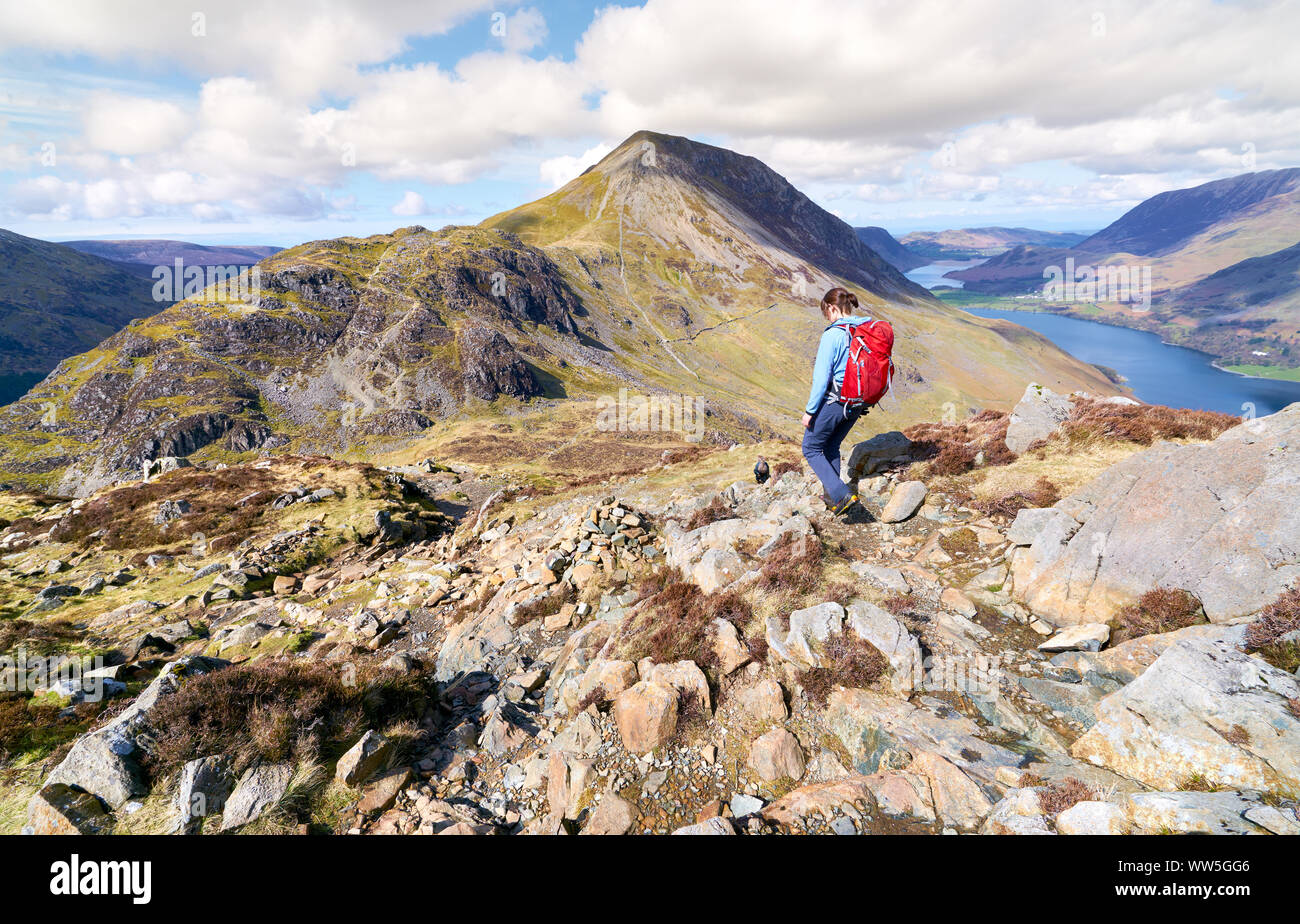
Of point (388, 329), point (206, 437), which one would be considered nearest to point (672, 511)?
point (206, 437)

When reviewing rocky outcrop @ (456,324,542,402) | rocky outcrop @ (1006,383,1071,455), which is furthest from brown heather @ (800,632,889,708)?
rocky outcrop @ (456,324,542,402)

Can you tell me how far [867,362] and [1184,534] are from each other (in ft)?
17.1

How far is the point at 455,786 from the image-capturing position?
23.4 feet

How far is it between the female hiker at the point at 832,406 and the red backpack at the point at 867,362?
0.46 ft

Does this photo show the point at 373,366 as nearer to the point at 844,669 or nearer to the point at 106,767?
the point at 106,767

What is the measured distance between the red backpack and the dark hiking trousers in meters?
0.70

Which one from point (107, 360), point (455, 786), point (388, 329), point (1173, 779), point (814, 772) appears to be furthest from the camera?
point (388, 329)

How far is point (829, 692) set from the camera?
Answer: 6996 mm

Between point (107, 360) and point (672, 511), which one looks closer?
point (672, 511)

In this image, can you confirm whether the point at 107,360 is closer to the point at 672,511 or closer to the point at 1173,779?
the point at 672,511

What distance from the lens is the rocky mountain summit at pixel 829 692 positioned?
530 cm

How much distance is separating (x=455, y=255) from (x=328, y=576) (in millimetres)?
131434

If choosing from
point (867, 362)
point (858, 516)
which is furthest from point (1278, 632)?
point (858, 516)

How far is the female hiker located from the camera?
9.43 meters
